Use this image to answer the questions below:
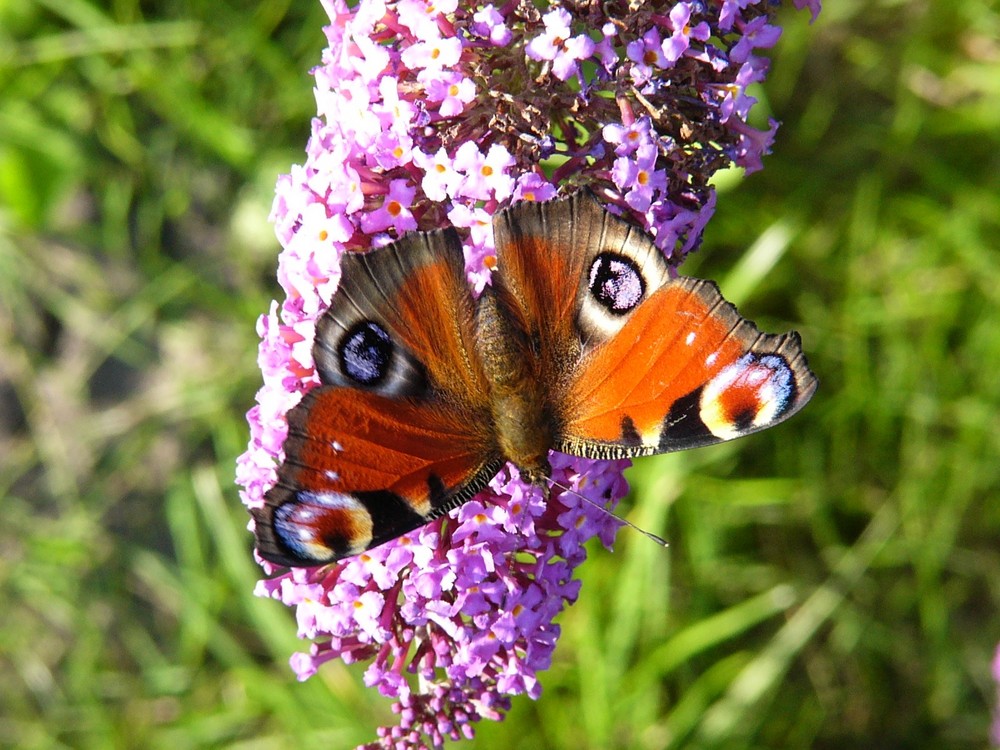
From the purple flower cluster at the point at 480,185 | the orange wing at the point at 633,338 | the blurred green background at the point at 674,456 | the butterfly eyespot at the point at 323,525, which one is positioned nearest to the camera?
the butterfly eyespot at the point at 323,525

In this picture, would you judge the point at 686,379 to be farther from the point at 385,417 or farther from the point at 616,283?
the point at 385,417

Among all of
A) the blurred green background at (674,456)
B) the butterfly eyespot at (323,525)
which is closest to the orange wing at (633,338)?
the butterfly eyespot at (323,525)

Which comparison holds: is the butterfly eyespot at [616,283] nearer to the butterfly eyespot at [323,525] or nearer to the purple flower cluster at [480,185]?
the purple flower cluster at [480,185]

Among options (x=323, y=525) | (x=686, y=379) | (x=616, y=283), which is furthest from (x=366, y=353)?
(x=686, y=379)

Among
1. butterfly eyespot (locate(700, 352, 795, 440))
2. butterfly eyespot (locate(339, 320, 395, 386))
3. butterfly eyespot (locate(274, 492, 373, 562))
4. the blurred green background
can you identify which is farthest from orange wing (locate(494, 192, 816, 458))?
the blurred green background

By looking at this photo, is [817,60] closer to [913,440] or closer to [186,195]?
[913,440]

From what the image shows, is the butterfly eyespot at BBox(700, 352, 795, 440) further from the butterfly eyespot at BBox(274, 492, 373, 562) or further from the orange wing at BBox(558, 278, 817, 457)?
the butterfly eyespot at BBox(274, 492, 373, 562)

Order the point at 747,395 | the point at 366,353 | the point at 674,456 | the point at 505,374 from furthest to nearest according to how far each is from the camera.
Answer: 1. the point at 674,456
2. the point at 505,374
3. the point at 366,353
4. the point at 747,395
